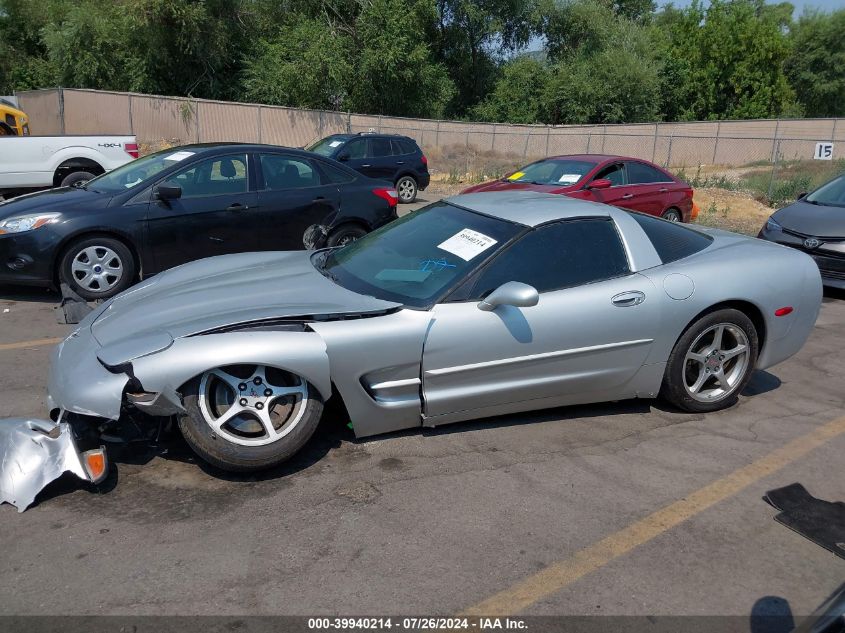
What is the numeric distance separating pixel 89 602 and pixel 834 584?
3.03m

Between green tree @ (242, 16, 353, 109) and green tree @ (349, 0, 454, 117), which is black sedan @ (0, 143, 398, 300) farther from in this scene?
green tree @ (349, 0, 454, 117)

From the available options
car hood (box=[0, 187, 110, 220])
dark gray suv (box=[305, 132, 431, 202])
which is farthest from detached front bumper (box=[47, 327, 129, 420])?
dark gray suv (box=[305, 132, 431, 202])

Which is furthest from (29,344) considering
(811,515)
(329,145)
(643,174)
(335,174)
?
(329,145)

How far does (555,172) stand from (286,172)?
5.09 metres

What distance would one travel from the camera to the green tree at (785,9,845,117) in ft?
169

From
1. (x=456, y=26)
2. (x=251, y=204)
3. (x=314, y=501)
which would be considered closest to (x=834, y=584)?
(x=314, y=501)

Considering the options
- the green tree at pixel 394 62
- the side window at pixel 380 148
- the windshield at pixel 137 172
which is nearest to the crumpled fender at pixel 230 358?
the windshield at pixel 137 172

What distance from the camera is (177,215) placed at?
23.3 ft

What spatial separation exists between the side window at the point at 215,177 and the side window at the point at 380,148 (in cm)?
948

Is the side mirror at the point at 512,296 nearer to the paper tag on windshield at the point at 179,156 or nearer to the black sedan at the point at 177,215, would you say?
the black sedan at the point at 177,215

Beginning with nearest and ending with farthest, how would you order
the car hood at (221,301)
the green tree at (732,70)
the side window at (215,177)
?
1. the car hood at (221,301)
2. the side window at (215,177)
3. the green tree at (732,70)

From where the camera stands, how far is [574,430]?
14.8 ft

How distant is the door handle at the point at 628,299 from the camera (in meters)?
4.41

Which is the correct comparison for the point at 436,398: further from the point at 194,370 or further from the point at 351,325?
the point at 194,370
